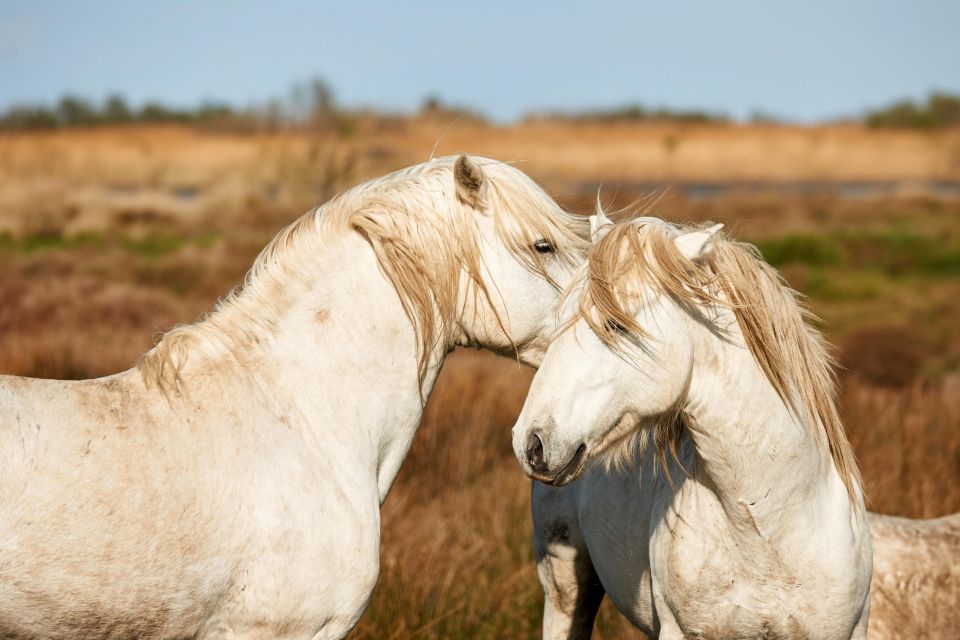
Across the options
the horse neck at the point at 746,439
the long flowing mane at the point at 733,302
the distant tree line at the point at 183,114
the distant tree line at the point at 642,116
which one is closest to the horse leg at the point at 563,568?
the long flowing mane at the point at 733,302

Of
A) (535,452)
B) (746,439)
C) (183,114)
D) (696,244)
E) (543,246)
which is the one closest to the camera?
(535,452)

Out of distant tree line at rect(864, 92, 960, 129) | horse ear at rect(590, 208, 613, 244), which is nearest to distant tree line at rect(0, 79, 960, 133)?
distant tree line at rect(864, 92, 960, 129)

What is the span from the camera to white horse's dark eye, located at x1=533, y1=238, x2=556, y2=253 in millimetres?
2826

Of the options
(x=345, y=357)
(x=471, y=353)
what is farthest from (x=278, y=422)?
(x=471, y=353)

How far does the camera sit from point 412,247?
274cm

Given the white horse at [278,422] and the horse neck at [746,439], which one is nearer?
the white horse at [278,422]

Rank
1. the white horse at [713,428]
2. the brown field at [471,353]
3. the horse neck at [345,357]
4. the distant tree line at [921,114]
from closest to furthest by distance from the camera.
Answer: the white horse at [713,428] < the horse neck at [345,357] < the brown field at [471,353] < the distant tree line at [921,114]

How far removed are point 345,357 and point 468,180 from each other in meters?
0.62

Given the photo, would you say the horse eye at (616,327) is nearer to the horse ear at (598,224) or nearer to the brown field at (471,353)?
the horse ear at (598,224)

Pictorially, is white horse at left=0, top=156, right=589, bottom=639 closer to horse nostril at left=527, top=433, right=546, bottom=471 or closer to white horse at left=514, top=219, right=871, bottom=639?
white horse at left=514, top=219, right=871, bottom=639

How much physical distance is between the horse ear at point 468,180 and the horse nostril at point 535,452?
770mm

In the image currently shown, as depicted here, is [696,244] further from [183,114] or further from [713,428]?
[183,114]

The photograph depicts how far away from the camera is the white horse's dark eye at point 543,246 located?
2826 millimetres

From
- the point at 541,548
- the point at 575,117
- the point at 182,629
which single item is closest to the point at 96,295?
the point at 541,548
